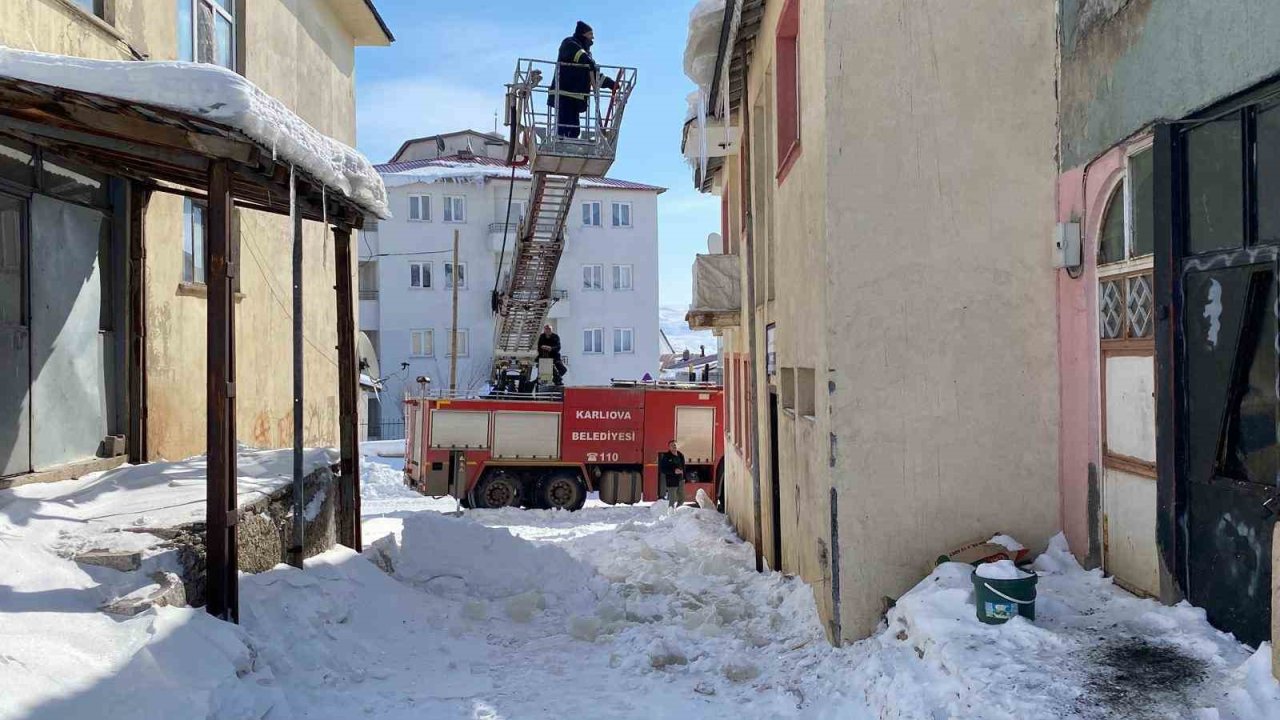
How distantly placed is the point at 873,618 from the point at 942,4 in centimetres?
407

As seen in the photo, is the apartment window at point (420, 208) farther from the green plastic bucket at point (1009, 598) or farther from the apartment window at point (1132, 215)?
the green plastic bucket at point (1009, 598)

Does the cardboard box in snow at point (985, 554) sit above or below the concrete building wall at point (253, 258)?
below

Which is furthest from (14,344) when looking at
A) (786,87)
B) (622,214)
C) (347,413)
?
(622,214)

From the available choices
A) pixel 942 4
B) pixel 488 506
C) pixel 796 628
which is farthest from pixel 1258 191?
pixel 488 506

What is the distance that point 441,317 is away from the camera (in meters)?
37.5

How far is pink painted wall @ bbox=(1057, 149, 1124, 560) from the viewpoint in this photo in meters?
5.69

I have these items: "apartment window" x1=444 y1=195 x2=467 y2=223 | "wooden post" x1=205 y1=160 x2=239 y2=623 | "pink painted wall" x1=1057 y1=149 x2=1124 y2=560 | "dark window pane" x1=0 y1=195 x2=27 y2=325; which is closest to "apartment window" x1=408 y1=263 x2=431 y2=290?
"apartment window" x1=444 y1=195 x2=467 y2=223

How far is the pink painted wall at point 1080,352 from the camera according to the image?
5.69 meters

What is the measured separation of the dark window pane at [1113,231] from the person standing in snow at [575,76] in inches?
473

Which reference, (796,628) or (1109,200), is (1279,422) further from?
(796,628)

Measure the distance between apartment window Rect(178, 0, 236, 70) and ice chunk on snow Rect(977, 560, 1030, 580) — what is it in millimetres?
8803

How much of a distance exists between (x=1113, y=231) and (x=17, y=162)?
23.9 ft

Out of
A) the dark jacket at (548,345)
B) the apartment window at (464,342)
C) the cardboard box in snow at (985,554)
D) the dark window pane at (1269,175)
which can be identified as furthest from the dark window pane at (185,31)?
the apartment window at (464,342)

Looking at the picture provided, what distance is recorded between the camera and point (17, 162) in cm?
651
